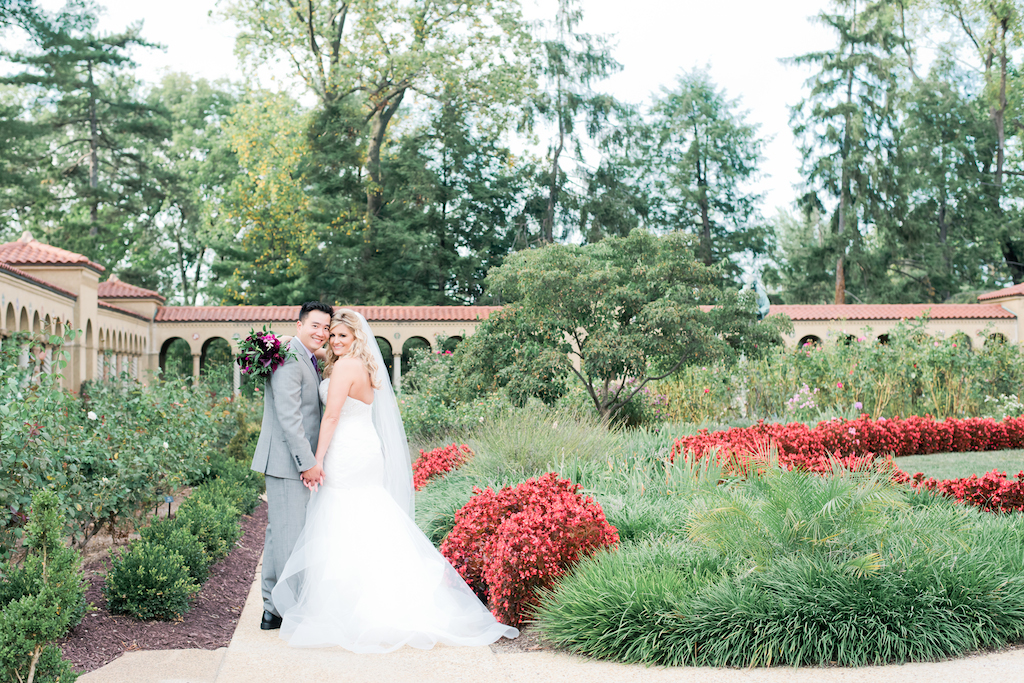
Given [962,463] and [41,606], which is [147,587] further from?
[962,463]

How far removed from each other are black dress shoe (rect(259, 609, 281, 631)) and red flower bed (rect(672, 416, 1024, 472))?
4320mm

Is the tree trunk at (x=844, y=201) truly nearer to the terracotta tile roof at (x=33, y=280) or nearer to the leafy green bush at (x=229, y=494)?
the terracotta tile roof at (x=33, y=280)

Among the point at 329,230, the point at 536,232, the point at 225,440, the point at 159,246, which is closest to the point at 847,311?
the point at 536,232

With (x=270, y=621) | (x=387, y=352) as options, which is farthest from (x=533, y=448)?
(x=387, y=352)

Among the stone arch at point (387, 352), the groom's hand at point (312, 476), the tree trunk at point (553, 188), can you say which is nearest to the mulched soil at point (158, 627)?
the groom's hand at point (312, 476)

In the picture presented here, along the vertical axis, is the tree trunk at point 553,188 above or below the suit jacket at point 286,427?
above

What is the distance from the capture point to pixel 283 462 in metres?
4.30

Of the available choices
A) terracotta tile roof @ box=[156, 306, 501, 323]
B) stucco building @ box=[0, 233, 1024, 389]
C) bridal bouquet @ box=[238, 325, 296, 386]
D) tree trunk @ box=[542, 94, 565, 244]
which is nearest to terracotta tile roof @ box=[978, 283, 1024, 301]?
stucco building @ box=[0, 233, 1024, 389]

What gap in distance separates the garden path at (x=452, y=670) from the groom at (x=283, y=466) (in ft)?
1.66

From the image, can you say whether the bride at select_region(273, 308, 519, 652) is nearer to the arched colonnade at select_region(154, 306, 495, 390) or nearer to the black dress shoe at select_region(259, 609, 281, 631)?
the black dress shoe at select_region(259, 609, 281, 631)

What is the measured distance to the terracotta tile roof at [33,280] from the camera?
12830 mm

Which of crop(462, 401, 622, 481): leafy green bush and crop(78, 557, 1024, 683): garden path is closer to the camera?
crop(78, 557, 1024, 683): garden path

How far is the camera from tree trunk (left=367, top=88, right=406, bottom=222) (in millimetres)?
28688

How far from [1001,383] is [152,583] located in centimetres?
1343
